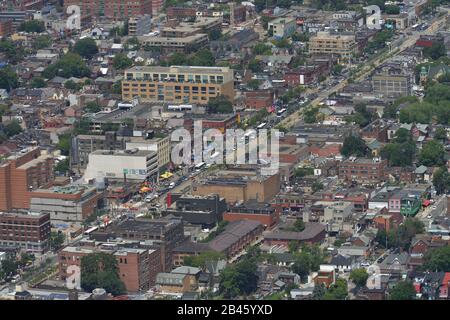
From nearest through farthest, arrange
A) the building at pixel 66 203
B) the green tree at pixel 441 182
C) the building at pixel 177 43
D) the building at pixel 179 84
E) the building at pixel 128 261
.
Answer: the building at pixel 128 261 < the building at pixel 66 203 < the green tree at pixel 441 182 < the building at pixel 179 84 < the building at pixel 177 43

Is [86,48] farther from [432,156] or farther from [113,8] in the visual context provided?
[432,156]

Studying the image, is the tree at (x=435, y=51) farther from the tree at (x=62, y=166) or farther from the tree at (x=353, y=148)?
the tree at (x=62, y=166)

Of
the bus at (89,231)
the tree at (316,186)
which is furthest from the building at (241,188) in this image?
the bus at (89,231)

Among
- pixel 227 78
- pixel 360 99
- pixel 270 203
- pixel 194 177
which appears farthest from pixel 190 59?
pixel 270 203

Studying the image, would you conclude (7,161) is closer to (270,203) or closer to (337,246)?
(270,203)

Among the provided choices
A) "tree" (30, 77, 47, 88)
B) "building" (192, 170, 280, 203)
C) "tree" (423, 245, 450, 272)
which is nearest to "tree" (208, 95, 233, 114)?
"tree" (30, 77, 47, 88)

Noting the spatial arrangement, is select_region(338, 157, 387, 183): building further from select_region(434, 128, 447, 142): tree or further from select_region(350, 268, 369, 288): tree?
select_region(350, 268, 369, 288): tree
